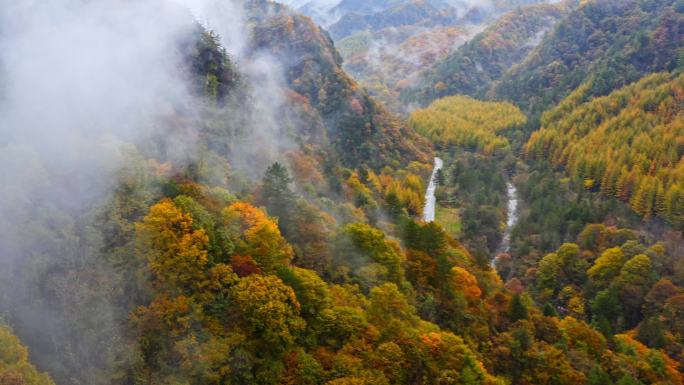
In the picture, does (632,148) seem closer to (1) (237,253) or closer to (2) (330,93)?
→ (2) (330,93)

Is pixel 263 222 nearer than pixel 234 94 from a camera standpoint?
Yes

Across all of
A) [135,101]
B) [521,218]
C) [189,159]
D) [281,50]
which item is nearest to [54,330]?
[189,159]

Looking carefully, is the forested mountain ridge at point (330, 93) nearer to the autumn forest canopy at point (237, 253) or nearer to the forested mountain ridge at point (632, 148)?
the autumn forest canopy at point (237, 253)

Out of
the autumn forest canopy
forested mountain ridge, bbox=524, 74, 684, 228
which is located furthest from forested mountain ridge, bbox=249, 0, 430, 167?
forested mountain ridge, bbox=524, 74, 684, 228

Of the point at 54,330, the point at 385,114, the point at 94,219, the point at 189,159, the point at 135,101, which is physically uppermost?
the point at 385,114

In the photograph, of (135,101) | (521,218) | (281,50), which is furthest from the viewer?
(281,50)

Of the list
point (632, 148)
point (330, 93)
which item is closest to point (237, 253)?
point (330, 93)

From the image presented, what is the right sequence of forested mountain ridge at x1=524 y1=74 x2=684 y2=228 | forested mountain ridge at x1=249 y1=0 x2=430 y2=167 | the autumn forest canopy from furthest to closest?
forested mountain ridge at x1=249 y1=0 x2=430 y2=167
forested mountain ridge at x1=524 y1=74 x2=684 y2=228
the autumn forest canopy

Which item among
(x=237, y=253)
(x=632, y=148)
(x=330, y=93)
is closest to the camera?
(x=237, y=253)

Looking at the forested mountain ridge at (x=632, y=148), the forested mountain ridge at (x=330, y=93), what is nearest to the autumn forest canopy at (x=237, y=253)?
the forested mountain ridge at (x=632, y=148)

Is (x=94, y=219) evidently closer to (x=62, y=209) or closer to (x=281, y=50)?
(x=62, y=209)

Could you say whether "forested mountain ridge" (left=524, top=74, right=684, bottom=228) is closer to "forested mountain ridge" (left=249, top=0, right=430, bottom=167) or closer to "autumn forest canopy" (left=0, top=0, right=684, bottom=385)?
"autumn forest canopy" (left=0, top=0, right=684, bottom=385)
